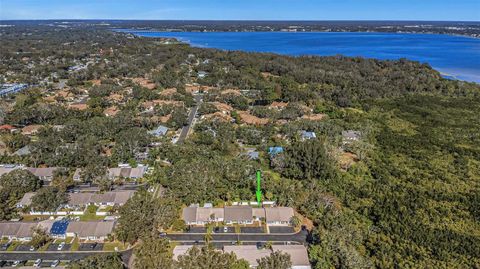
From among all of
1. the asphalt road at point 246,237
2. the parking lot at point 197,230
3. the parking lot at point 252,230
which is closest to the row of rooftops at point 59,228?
the asphalt road at point 246,237

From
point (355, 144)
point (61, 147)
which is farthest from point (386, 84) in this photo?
point (61, 147)

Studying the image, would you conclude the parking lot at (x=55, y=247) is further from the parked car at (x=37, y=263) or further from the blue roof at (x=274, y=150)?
the blue roof at (x=274, y=150)

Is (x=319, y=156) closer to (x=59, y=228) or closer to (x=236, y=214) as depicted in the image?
(x=236, y=214)

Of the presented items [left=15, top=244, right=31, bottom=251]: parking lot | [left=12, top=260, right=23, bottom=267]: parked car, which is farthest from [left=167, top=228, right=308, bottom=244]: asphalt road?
[left=15, top=244, right=31, bottom=251]: parking lot

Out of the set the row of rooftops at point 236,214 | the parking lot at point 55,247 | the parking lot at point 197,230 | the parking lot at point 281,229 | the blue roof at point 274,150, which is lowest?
the parking lot at point 55,247

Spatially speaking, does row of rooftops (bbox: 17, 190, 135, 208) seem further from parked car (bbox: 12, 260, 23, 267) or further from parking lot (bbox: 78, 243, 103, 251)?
parked car (bbox: 12, 260, 23, 267)
